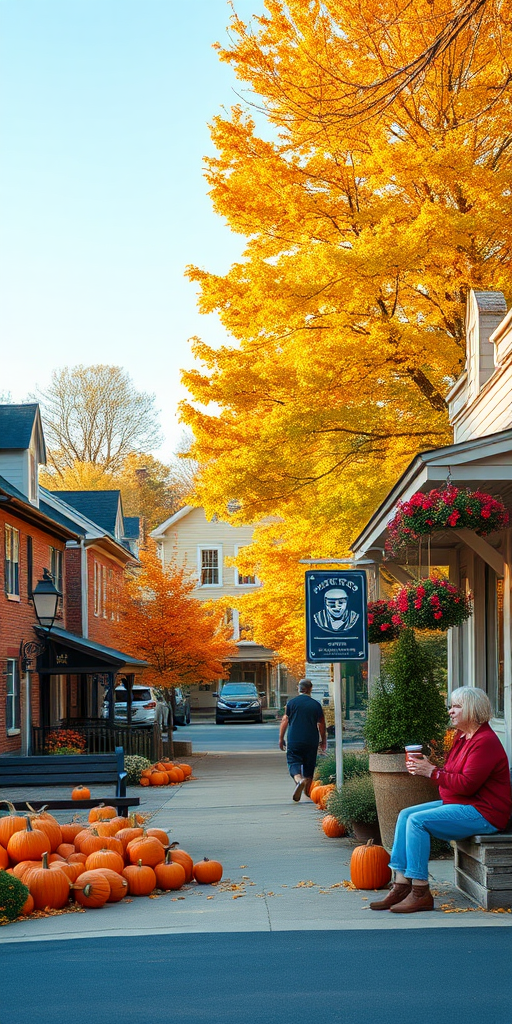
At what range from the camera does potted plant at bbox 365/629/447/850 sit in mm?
9484

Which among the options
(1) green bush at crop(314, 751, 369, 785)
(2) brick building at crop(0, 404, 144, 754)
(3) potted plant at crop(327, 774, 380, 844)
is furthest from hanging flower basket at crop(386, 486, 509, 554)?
(2) brick building at crop(0, 404, 144, 754)

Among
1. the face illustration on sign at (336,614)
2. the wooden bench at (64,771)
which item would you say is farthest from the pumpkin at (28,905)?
the face illustration on sign at (336,614)

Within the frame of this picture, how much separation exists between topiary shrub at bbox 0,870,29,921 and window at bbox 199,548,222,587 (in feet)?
158

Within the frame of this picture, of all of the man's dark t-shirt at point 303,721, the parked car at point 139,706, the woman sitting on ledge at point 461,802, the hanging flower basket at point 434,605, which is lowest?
the parked car at point 139,706

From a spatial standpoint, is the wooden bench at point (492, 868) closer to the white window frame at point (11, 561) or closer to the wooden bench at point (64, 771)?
the wooden bench at point (64, 771)

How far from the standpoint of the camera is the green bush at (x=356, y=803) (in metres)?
10.8

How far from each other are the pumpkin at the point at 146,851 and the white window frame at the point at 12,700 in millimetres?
14681

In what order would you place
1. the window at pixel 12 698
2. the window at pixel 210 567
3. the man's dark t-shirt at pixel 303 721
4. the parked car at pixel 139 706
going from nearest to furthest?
the man's dark t-shirt at pixel 303 721 → the window at pixel 12 698 → the parked car at pixel 139 706 → the window at pixel 210 567

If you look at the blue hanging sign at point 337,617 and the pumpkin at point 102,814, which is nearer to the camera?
the pumpkin at point 102,814

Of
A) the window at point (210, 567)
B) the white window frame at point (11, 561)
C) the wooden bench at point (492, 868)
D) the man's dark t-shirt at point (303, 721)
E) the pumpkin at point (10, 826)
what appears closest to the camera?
the wooden bench at point (492, 868)

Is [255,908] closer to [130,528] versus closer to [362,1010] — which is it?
[362,1010]

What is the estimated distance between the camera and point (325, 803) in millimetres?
13531

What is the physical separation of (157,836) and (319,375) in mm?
7312

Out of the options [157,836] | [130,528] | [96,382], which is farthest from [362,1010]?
[96,382]
